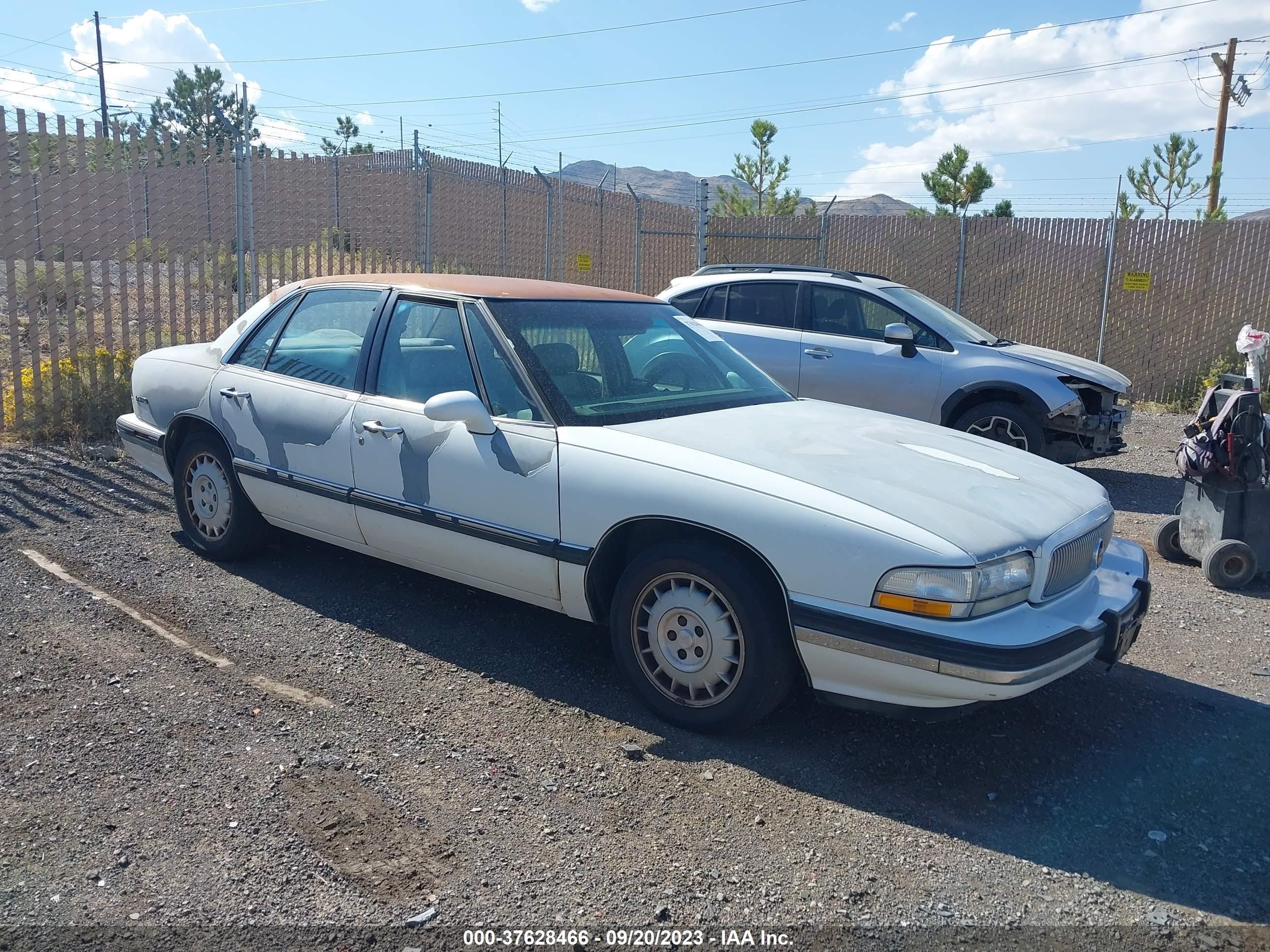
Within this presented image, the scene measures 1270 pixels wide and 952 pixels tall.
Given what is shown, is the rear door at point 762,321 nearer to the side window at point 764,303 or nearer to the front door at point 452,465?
the side window at point 764,303

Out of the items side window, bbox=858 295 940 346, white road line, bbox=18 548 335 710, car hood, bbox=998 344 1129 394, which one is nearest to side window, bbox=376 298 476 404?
white road line, bbox=18 548 335 710

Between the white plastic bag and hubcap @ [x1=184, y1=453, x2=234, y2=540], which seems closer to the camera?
hubcap @ [x1=184, y1=453, x2=234, y2=540]

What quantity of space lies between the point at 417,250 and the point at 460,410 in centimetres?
875

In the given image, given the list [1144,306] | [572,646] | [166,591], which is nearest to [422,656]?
[572,646]

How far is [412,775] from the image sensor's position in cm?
352

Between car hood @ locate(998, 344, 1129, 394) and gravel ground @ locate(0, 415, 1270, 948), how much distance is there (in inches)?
142

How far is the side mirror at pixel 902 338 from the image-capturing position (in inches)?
333

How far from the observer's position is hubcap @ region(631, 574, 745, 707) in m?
3.71

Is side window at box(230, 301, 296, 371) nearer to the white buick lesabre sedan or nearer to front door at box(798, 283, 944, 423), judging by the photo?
the white buick lesabre sedan

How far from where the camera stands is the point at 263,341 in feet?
17.9

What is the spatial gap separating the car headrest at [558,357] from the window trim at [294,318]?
91 cm

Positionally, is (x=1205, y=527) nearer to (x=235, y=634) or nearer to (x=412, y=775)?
(x=412, y=775)

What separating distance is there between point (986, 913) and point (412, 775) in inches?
73.0

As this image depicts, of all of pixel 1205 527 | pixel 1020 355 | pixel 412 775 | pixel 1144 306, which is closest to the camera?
pixel 412 775
